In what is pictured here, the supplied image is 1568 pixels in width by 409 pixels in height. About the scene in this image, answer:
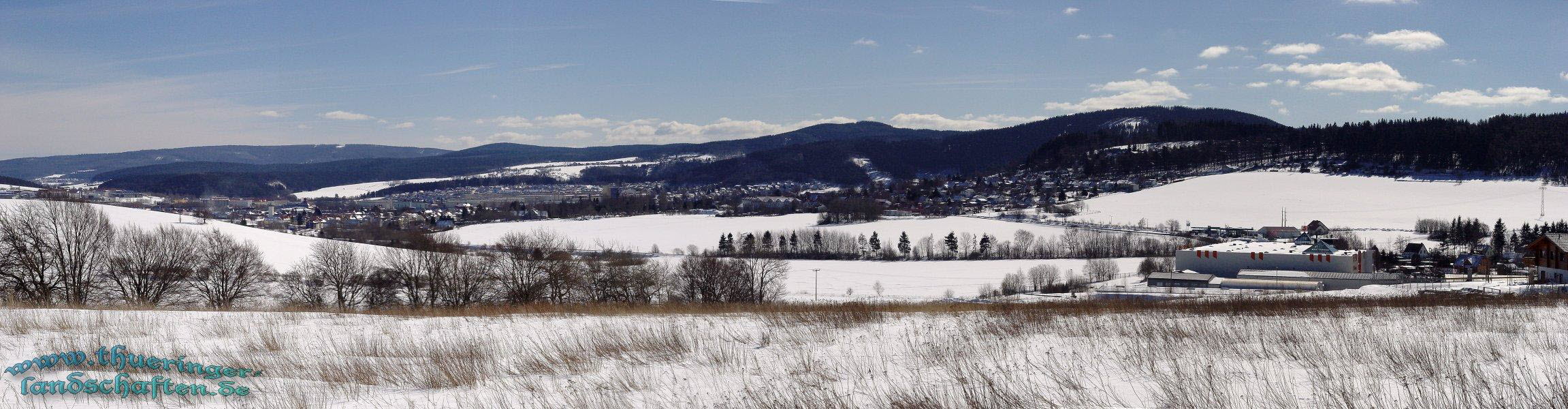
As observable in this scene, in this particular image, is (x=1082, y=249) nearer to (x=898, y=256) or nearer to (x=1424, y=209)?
(x=898, y=256)

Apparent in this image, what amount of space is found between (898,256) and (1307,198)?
69.6 metres

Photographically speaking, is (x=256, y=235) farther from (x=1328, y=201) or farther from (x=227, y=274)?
(x=1328, y=201)

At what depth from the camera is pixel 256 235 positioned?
4903 cm

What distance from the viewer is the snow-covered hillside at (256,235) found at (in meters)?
40.8

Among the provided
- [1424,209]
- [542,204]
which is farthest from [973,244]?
[542,204]

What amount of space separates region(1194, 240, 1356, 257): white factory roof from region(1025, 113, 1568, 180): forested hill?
88.5 meters

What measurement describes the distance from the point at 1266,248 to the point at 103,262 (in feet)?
201

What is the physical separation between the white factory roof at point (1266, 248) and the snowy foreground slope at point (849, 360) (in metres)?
47.7

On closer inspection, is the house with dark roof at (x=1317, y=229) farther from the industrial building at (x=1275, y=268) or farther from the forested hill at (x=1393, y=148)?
the forested hill at (x=1393, y=148)

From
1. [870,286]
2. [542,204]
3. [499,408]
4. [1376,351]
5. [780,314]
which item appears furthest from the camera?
[542,204]

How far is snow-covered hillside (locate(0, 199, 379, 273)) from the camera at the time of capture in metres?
40.8

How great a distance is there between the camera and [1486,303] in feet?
41.0

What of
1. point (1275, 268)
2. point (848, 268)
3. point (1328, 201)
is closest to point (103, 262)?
point (848, 268)

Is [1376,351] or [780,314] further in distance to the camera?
[780,314]
